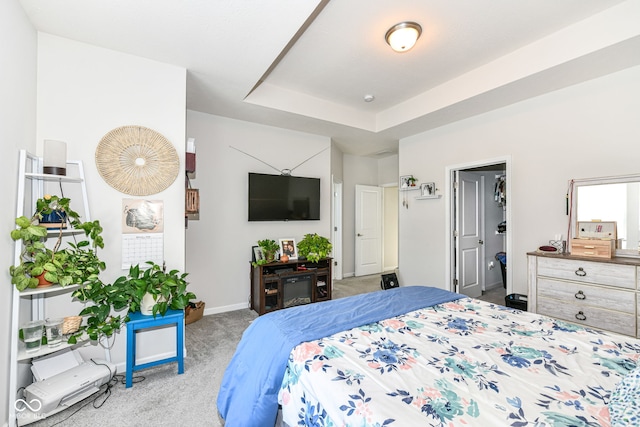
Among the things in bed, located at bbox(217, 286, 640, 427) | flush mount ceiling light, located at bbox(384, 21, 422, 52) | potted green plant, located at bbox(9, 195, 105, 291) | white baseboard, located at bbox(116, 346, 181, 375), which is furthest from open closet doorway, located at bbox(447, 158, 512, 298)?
potted green plant, located at bbox(9, 195, 105, 291)

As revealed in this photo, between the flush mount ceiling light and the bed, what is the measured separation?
208 centimetres

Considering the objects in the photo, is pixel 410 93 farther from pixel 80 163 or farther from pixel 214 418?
pixel 214 418

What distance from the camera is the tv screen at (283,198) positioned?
3883 millimetres

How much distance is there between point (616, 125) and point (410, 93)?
6.42ft

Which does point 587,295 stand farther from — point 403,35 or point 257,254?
point 257,254

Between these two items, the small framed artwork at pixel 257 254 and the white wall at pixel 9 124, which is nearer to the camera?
the white wall at pixel 9 124

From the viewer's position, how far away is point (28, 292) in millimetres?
1721

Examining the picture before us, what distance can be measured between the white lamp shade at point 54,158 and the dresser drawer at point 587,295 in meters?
4.02

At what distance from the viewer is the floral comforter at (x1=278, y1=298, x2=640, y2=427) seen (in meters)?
0.87

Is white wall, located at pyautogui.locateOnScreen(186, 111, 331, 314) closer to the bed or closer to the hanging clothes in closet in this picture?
the bed

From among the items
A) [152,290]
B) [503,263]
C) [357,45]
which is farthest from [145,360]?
[503,263]

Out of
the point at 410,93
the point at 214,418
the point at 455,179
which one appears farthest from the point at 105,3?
the point at 455,179

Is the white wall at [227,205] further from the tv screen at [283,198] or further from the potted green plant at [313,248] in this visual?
the potted green plant at [313,248]

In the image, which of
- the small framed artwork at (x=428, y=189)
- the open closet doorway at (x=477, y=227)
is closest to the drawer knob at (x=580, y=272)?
the open closet doorway at (x=477, y=227)
